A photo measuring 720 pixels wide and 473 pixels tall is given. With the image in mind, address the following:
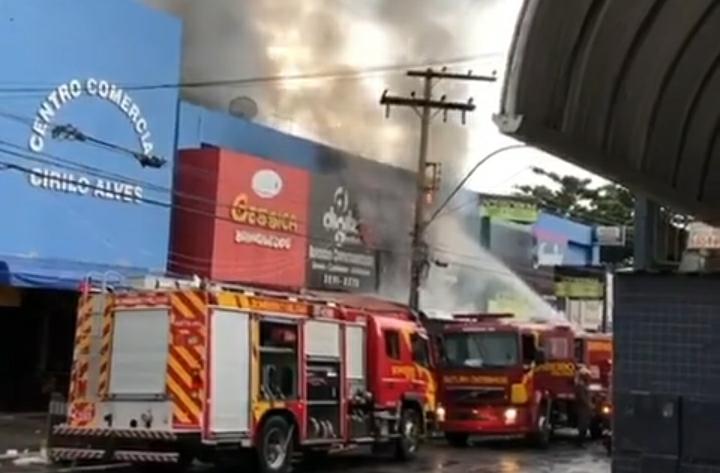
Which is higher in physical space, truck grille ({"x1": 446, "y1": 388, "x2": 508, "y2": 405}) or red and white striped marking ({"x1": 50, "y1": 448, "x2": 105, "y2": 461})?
truck grille ({"x1": 446, "y1": 388, "x2": 508, "y2": 405})

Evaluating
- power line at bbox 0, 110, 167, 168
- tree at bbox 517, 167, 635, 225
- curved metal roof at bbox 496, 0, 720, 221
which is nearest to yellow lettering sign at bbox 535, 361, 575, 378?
power line at bbox 0, 110, 167, 168

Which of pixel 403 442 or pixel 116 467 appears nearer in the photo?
pixel 116 467

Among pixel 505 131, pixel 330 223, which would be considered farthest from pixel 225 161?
pixel 505 131

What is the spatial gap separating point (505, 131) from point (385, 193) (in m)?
27.1

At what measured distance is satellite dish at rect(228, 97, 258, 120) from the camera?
28.2 meters

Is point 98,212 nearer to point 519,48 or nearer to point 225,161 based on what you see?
point 225,161

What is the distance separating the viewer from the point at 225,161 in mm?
23469

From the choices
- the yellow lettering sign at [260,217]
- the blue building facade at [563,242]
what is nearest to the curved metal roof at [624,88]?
the yellow lettering sign at [260,217]

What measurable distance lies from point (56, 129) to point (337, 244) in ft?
31.3

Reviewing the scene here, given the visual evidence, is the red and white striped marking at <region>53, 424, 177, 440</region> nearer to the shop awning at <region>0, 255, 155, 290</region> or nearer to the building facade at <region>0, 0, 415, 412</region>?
the shop awning at <region>0, 255, 155, 290</region>

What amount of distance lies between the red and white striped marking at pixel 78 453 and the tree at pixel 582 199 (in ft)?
161

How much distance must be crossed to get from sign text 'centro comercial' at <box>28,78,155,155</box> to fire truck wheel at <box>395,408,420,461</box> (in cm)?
782

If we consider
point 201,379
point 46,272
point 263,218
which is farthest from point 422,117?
point 201,379

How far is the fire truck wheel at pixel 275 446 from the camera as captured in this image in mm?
13820
